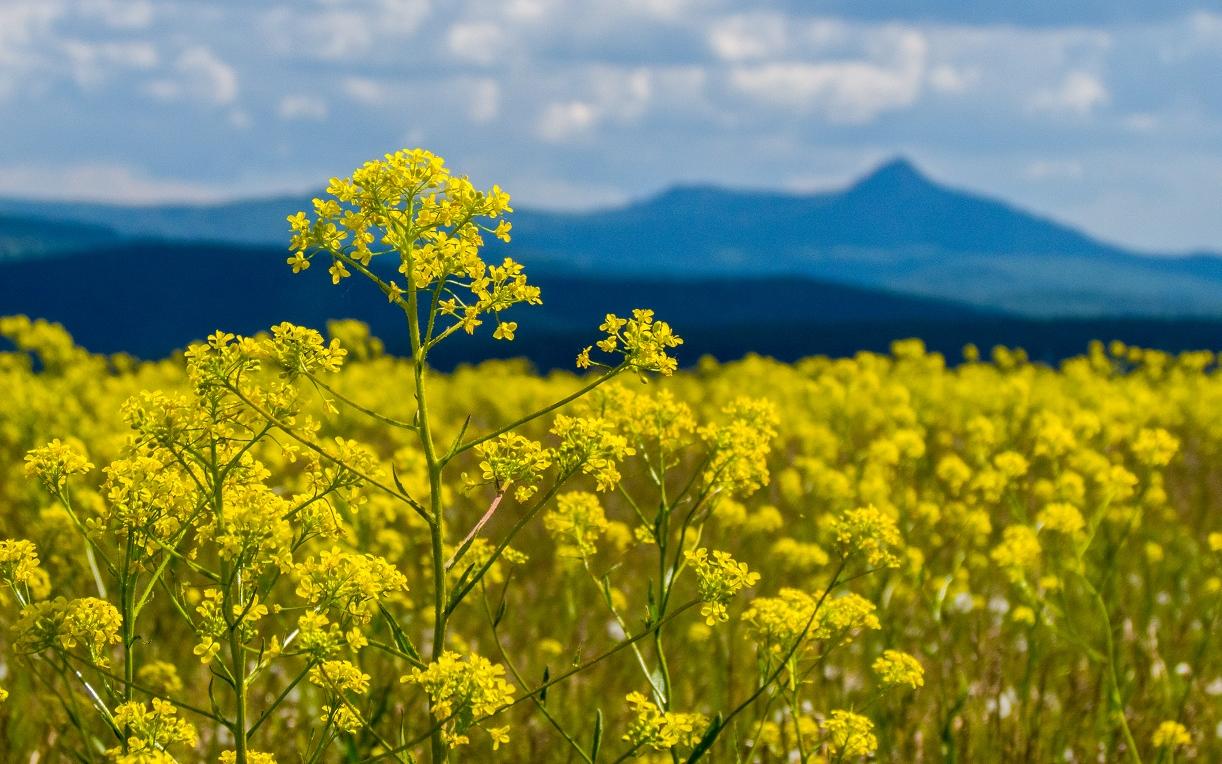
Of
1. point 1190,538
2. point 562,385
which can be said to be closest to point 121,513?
point 1190,538

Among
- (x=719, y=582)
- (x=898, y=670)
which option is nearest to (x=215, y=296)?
(x=898, y=670)

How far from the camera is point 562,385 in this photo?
1917 cm

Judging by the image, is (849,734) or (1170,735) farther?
(1170,735)

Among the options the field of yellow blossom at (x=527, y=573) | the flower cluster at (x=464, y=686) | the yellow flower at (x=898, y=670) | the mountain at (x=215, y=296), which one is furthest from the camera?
the mountain at (x=215, y=296)

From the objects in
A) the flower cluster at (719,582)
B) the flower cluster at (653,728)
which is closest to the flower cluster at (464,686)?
the flower cluster at (653,728)

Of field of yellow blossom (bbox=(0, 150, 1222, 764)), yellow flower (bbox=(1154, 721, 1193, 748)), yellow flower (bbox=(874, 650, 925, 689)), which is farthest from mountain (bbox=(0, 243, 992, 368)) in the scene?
yellow flower (bbox=(874, 650, 925, 689))

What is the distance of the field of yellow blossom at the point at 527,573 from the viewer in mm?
2643

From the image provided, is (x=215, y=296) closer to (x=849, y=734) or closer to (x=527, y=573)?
(x=527, y=573)

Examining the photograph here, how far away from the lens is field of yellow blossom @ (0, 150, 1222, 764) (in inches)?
104

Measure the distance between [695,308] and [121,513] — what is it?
543 ft

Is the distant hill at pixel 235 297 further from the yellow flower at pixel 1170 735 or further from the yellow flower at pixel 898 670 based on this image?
the yellow flower at pixel 898 670

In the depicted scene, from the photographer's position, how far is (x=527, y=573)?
9070 millimetres

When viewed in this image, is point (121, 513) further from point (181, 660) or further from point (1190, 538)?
point (1190, 538)

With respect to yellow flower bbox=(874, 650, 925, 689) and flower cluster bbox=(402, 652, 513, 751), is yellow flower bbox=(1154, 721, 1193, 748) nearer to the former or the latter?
yellow flower bbox=(874, 650, 925, 689)
